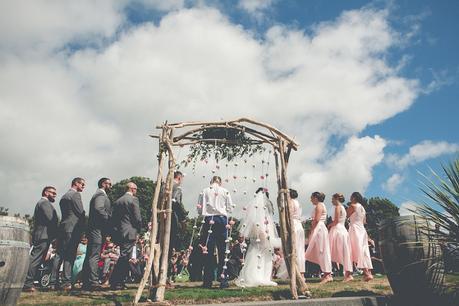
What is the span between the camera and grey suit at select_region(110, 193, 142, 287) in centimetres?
802

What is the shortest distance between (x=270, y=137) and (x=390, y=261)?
135 inches

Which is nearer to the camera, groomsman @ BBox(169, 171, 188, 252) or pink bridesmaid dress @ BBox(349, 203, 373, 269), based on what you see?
groomsman @ BBox(169, 171, 188, 252)

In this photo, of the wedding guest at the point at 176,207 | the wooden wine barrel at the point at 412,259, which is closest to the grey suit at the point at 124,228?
the wedding guest at the point at 176,207

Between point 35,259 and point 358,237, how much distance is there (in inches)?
299

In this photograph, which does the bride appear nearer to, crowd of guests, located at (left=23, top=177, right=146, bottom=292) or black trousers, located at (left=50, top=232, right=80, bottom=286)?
crowd of guests, located at (left=23, top=177, right=146, bottom=292)

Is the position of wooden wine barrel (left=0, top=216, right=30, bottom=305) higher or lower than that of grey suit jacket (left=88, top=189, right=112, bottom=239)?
lower

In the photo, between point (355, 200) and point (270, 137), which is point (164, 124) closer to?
point (270, 137)

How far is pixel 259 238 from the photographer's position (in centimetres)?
959

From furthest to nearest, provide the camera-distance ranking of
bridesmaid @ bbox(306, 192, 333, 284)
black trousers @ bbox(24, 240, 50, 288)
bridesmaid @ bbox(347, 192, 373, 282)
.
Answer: bridesmaid @ bbox(347, 192, 373, 282)
bridesmaid @ bbox(306, 192, 333, 284)
black trousers @ bbox(24, 240, 50, 288)

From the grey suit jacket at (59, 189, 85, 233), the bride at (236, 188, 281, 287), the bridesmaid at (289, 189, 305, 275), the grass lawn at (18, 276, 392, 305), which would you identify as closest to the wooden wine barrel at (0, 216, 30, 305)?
the grass lawn at (18, 276, 392, 305)

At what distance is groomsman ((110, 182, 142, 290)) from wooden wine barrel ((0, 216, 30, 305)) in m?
3.26

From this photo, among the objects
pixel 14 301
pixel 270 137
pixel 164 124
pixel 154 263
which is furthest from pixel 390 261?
pixel 14 301

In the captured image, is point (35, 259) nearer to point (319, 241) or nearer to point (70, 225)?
point (70, 225)

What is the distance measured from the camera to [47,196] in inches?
330
